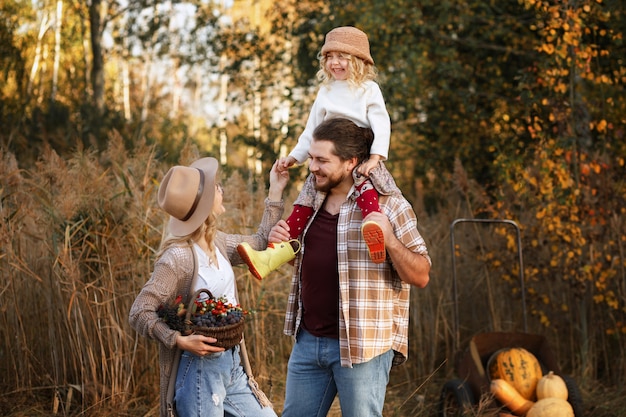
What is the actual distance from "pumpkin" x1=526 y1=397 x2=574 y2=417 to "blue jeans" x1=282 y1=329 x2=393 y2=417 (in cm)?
188

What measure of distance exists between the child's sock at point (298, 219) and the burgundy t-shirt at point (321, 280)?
5 cm

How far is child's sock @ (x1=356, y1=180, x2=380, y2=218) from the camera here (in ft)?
9.21

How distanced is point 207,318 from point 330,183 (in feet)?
2.17

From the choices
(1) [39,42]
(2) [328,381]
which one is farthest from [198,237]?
(1) [39,42]

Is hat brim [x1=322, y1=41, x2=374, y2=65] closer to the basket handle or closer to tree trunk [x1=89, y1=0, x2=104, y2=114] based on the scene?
the basket handle

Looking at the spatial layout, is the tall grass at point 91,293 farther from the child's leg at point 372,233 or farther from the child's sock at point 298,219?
the child's leg at point 372,233

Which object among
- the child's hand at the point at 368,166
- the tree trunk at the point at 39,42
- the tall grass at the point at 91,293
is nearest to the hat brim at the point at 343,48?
the child's hand at the point at 368,166

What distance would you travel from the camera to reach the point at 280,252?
9.45 ft

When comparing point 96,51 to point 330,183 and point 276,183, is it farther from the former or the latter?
point 330,183

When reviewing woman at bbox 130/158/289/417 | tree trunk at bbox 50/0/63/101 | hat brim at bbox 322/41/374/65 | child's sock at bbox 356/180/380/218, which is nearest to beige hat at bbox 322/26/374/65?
hat brim at bbox 322/41/374/65

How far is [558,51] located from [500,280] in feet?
5.83

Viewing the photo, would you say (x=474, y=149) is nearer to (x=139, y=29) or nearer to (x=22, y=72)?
(x=22, y=72)

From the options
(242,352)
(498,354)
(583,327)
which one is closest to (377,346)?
(242,352)

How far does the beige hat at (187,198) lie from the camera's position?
2.81 meters
